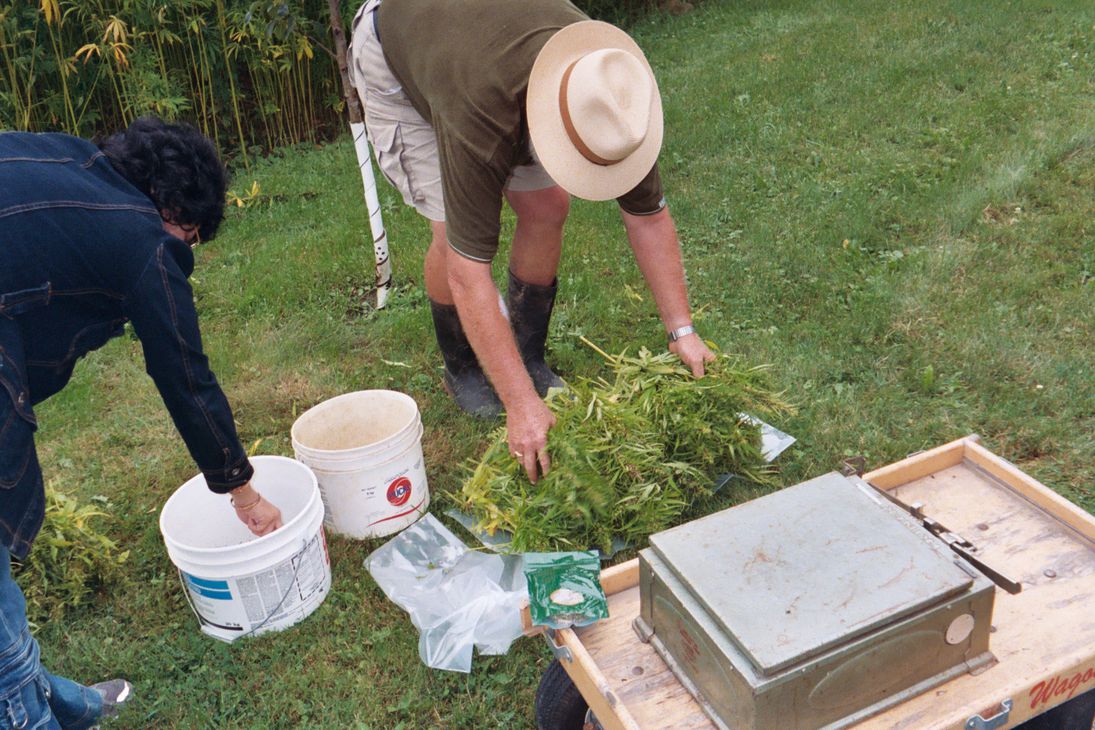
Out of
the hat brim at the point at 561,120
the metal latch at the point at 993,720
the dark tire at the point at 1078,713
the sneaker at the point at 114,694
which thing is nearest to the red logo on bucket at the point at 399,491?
the sneaker at the point at 114,694

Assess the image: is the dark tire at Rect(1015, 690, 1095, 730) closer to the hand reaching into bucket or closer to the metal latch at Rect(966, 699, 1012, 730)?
the metal latch at Rect(966, 699, 1012, 730)

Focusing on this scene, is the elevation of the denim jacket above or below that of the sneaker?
above

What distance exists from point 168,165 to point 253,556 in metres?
1.11

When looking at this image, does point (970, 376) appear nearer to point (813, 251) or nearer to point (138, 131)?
point (813, 251)

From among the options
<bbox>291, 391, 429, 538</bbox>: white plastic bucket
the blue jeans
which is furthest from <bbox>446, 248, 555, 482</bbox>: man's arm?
the blue jeans

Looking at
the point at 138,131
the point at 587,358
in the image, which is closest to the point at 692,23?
the point at 587,358

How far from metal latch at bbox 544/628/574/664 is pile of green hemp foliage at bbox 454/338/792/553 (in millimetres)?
601

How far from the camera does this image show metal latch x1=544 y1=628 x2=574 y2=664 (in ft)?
6.58

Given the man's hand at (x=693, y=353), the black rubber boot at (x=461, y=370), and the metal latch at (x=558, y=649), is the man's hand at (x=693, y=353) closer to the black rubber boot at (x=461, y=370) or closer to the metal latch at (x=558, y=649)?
the black rubber boot at (x=461, y=370)

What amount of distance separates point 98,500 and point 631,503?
2.04 meters

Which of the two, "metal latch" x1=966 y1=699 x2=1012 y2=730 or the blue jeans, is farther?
the blue jeans

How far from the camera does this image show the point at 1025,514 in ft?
7.85

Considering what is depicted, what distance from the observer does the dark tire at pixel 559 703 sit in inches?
85.7

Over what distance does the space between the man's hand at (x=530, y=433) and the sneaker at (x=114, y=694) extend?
1.31 m
